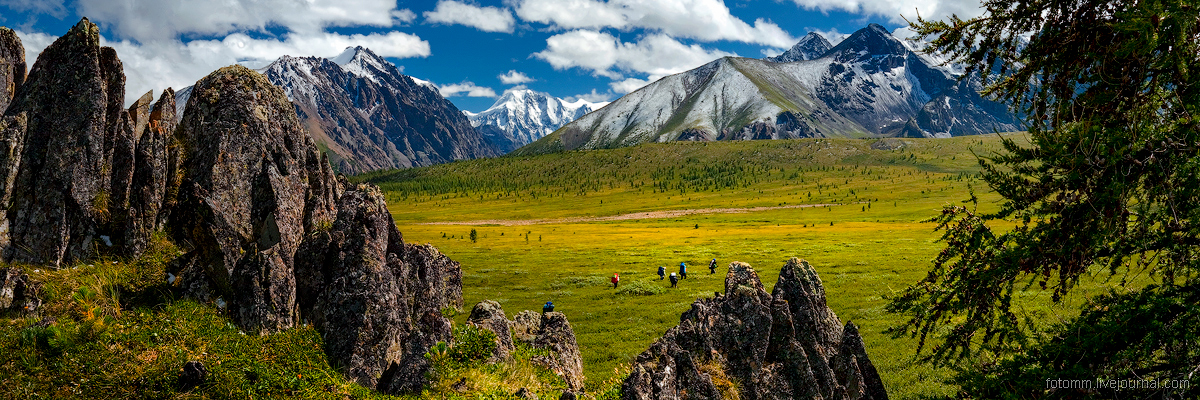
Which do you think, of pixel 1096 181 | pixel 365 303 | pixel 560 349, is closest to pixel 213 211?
pixel 365 303

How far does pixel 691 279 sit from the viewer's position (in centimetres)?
4372

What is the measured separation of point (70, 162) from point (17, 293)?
4397 millimetres

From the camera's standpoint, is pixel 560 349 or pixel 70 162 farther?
pixel 560 349

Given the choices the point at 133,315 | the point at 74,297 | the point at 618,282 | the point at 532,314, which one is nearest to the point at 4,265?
the point at 74,297

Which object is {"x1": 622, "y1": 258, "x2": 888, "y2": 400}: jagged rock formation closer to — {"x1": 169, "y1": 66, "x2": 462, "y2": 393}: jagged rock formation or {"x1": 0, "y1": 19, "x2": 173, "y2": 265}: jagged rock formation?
{"x1": 169, "y1": 66, "x2": 462, "y2": 393}: jagged rock formation

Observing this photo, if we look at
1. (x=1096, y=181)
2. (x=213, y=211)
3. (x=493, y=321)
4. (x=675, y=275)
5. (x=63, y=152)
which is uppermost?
(x=63, y=152)

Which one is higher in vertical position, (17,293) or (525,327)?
(17,293)

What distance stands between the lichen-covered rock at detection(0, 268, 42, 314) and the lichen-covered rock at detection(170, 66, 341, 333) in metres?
2.77

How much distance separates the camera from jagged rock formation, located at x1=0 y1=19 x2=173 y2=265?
14078mm

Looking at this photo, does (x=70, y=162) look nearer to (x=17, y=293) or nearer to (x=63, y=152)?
(x=63, y=152)

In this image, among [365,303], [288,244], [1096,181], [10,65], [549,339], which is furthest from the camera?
[10,65]

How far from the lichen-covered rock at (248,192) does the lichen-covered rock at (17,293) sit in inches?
109

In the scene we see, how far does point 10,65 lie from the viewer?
17500mm

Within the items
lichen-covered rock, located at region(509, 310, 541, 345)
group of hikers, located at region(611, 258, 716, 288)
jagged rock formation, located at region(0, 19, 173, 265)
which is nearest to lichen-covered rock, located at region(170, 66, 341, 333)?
jagged rock formation, located at region(0, 19, 173, 265)
